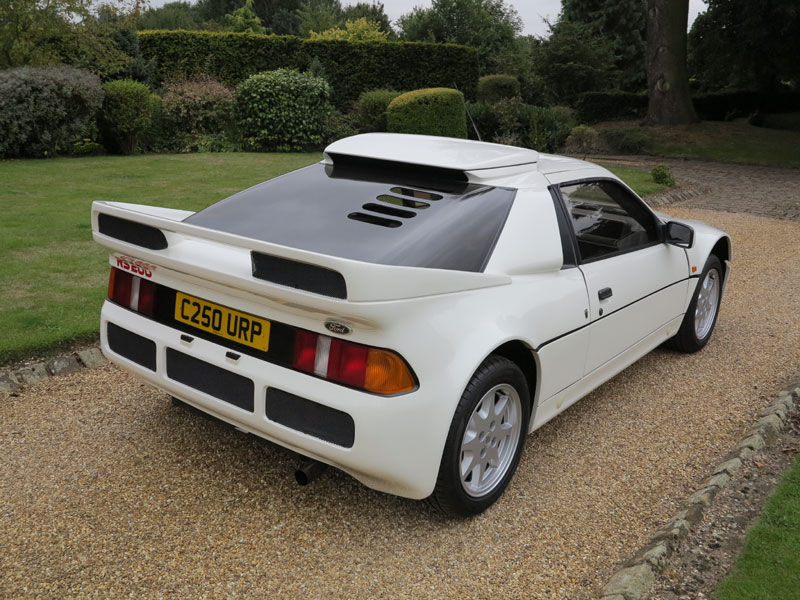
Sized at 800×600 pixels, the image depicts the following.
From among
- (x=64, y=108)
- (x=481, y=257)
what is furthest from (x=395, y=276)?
(x=64, y=108)

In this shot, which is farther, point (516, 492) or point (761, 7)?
point (761, 7)

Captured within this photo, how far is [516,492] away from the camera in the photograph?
327 cm

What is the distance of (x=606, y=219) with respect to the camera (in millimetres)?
4031

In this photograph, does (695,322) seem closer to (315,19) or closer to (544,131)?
(544,131)

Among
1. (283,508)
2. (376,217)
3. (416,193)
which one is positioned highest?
(416,193)

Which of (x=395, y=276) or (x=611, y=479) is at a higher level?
(x=395, y=276)

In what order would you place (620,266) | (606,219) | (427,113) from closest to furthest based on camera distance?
(620,266), (606,219), (427,113)

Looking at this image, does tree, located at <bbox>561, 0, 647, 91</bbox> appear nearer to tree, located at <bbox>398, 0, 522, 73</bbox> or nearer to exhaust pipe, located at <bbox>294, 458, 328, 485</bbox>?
tree, located at <bbox>398, 0, 522, 73</bbox>

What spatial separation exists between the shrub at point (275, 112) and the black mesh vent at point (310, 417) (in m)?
15.2

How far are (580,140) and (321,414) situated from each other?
62.9 feet

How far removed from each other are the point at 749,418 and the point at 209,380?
3.23m

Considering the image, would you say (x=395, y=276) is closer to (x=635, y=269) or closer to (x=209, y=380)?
(x=209, y=380)

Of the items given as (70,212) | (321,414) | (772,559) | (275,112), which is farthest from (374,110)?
(772,559)

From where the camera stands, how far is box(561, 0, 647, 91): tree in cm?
3846
